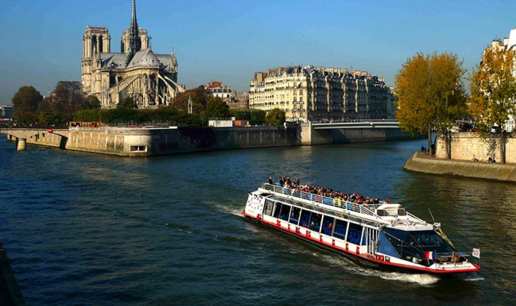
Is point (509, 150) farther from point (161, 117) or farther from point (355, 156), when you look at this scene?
point (161, 117)

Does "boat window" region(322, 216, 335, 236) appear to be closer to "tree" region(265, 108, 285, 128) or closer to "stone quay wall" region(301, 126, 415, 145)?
"stone quay wall" region(301, 126, 415, 145)

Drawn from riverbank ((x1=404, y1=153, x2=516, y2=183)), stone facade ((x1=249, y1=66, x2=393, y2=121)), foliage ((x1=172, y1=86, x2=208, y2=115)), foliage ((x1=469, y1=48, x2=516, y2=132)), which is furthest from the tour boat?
stone facade ((x1=249, y1=66, x2=393, y2=121))

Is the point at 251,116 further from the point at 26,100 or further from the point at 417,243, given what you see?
the point at 417,243

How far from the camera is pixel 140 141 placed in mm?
84125

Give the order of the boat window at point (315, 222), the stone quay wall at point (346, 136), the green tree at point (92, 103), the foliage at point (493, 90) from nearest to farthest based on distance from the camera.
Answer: the boat window at point (315, 222)
the foliage at point (493, 90)
the stone quay wall at point (346, 136)
the green tree at point (92, 103)

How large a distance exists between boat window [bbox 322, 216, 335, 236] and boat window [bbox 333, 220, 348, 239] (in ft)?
1.13

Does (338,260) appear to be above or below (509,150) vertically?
below

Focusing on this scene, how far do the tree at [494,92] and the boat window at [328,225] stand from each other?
94.7ft

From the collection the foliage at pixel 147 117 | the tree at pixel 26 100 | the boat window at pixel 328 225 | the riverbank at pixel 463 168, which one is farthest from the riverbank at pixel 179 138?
the boat window at pixel 328 225

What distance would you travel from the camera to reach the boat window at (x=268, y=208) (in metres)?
33.3

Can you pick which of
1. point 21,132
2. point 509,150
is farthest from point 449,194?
point 21,132

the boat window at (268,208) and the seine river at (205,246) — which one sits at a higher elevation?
the boat window at (268,208)

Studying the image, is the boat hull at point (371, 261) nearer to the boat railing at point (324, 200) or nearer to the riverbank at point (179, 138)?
the boat railing at point (324, 200)

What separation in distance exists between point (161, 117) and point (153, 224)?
279 ft
